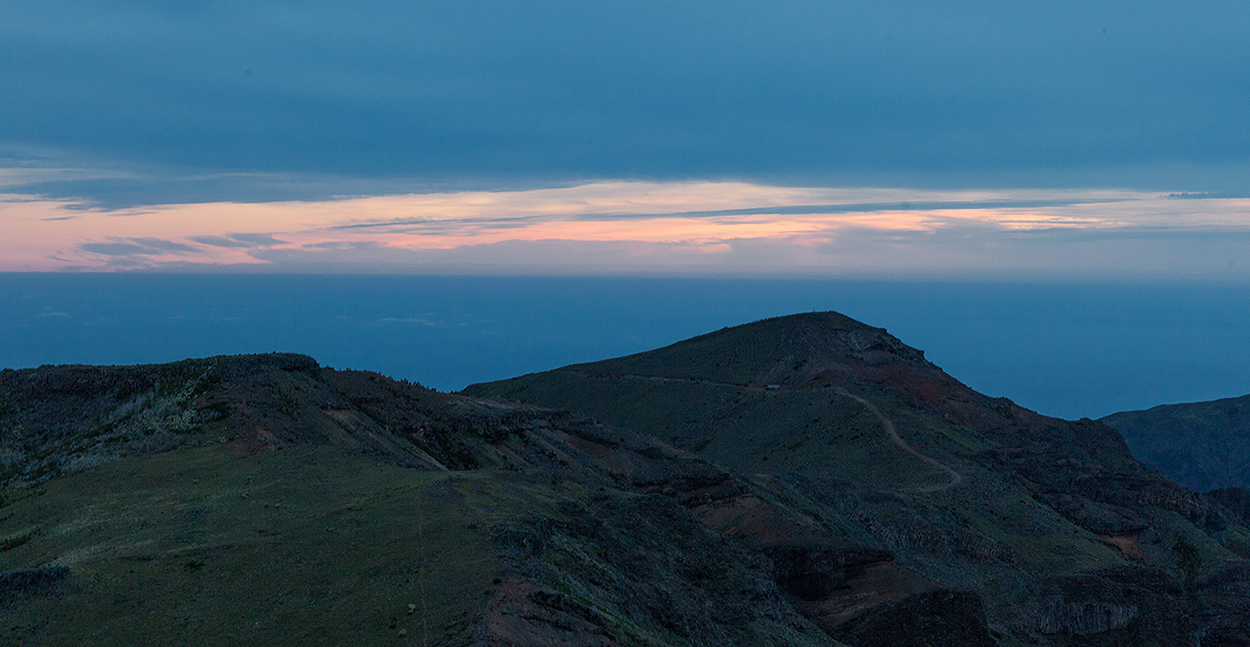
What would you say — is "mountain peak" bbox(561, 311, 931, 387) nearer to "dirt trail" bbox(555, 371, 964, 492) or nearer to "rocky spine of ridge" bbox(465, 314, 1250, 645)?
"rocky spine of ridge" bbox(465, 314, 1250, 645)

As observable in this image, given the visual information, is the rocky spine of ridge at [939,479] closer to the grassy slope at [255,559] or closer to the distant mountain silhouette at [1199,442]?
the grassy slope at [255,559]

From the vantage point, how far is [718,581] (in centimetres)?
2706

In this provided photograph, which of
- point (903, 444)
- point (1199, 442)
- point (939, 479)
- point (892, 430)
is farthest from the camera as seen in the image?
point (1199, 442)

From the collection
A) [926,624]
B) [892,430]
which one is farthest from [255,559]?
[892,430]

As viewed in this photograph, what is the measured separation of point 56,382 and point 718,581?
33.5 meters

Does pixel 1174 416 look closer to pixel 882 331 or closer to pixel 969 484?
pixel 882 331

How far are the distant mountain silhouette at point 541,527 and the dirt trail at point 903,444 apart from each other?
0.38 meters

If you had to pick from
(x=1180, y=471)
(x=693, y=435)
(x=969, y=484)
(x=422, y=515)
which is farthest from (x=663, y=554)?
(x=1180, y=471)

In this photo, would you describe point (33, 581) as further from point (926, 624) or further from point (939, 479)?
point (939, 479)

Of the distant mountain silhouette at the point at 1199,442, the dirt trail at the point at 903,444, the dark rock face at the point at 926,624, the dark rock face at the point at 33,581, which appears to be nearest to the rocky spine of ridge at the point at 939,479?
the dirt trail at the point at 903,444

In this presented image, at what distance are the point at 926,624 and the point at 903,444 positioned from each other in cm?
3650

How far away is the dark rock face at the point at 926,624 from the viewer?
107 feet

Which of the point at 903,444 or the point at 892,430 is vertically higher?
the point at 892,430

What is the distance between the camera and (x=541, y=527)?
22.5 meters
